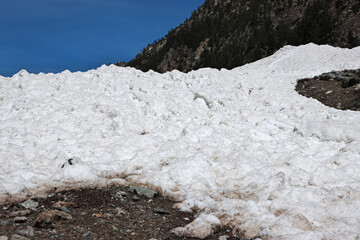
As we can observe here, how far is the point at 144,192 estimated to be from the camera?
26.2 feet

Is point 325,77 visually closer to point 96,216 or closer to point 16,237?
point 96,216

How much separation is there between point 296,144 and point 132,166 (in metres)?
5.48

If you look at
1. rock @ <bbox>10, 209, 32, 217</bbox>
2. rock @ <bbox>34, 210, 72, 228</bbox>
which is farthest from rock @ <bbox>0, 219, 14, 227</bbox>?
rock @ <bbox>34, 210, 72, 228</bbox>

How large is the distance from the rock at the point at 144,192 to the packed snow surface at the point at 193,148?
241 millimetres

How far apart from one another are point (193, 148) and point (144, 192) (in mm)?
2549

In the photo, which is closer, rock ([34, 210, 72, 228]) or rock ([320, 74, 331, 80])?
rock ([34, 210, 72, 228])

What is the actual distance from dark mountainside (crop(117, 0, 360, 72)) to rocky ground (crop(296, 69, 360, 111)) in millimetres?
29489

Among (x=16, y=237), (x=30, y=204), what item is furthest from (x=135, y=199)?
(x=16, y=237)

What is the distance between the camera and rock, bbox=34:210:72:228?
613 centimetres

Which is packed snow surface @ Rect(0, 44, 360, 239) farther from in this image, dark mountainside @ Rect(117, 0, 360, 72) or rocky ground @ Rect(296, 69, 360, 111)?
dark mountainside @ Rect(117, 0, 360, 72)

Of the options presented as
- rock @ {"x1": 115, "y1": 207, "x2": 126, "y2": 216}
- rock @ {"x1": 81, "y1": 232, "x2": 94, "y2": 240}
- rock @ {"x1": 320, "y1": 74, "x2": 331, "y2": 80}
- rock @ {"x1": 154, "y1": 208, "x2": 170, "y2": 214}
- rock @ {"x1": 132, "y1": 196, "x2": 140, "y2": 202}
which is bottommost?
rock @ {"x1": 154, "y1": 208, "x2": 170, "y2": 214}

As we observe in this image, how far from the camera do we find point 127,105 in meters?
12.0

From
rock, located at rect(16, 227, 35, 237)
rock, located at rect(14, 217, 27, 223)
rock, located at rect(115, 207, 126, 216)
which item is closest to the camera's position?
rock, located at rect(16, 227, 35, 237)

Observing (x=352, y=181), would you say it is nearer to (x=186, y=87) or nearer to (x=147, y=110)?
(x=147, y=110)
